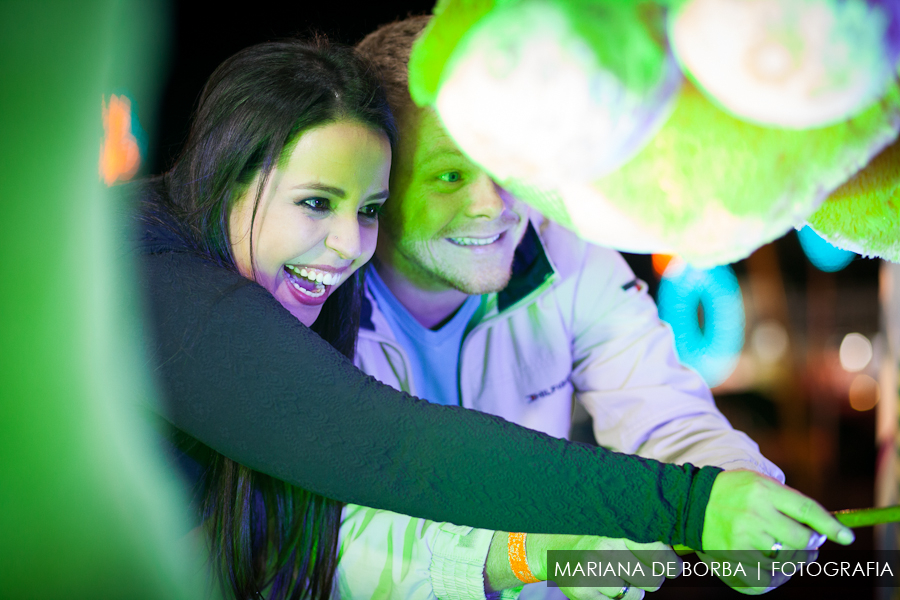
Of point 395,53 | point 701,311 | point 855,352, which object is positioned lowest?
point 395,53

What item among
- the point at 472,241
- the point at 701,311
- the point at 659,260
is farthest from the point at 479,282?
the point at 701,311

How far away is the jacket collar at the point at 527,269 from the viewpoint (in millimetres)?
943

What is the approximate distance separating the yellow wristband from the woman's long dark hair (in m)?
0.23

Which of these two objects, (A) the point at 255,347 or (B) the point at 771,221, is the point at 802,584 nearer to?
(B) the point at 771,221

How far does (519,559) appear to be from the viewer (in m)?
0.69

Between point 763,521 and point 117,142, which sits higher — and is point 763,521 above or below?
below

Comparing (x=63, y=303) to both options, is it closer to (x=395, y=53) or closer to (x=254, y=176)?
(x=254, y=176)

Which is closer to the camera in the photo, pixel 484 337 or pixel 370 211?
pixel 370 211

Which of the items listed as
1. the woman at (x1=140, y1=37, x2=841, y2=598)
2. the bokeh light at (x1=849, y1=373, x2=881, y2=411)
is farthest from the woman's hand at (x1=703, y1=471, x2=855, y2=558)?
the bokeh light at (x1=849, y1=373, x2=881, y2=411)

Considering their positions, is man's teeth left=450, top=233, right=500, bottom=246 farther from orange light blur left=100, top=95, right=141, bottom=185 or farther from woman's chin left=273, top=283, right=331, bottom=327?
orange light blur left=100, top=95, right=141, bottom=185

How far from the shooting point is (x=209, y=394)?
0.55 m

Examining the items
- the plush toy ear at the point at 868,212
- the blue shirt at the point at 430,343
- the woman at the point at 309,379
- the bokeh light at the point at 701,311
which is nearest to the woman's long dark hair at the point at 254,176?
the woman at the point at 309,379

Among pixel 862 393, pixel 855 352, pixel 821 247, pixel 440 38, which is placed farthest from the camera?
pixel 855 352

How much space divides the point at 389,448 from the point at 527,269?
473 millimetres
